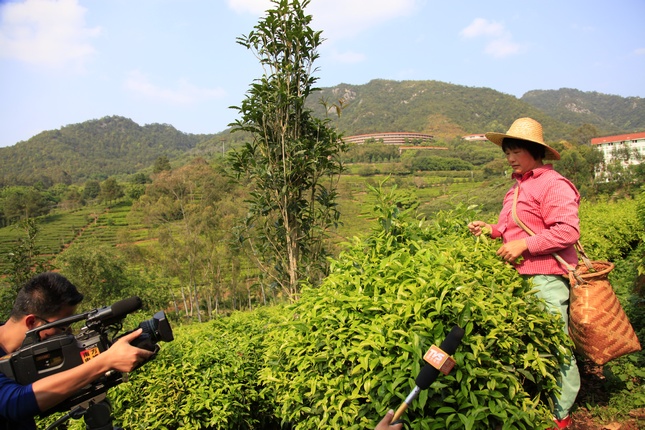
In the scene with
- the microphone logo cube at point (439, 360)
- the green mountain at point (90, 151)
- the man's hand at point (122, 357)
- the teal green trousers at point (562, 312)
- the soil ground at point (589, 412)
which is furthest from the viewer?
the green mountain at point (90, 151)

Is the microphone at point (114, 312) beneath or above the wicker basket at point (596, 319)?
above

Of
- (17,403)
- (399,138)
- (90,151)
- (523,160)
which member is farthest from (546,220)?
(90,151)

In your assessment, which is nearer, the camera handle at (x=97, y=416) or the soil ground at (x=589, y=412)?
the camera handle at (x=97, y=416)

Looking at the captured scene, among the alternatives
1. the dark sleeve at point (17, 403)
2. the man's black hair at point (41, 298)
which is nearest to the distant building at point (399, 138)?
the man's black hair at point (41, 298)

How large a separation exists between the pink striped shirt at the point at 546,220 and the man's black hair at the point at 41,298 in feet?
7.85

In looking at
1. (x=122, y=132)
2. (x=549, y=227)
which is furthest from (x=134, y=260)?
(x=122, y=132)

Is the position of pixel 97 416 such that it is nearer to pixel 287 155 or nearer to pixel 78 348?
pixel 78 348

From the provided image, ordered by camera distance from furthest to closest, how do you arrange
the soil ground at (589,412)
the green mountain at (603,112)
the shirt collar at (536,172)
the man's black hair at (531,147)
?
the green mountain at (603,112)
the soil ground at (589,412)
the man's black hair at (531,147)
the shirt collar at (536,172)

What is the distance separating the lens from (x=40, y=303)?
1.89 metres

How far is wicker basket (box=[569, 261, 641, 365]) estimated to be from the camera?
2104mm

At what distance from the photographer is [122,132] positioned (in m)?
147

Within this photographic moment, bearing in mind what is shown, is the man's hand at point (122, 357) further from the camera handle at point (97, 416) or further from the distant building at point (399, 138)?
the distant building at point (399, 138)

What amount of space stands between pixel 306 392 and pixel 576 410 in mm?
2164

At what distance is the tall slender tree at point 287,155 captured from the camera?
12.5 feet
